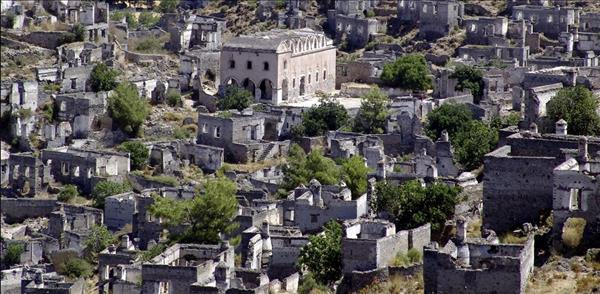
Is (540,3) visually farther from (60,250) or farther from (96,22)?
(60,250)

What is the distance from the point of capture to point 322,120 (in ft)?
206

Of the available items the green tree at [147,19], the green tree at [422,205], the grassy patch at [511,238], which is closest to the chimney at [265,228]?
the green tree at [422,205]

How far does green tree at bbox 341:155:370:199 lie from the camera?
173 ft

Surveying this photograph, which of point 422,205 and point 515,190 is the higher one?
point 515,190

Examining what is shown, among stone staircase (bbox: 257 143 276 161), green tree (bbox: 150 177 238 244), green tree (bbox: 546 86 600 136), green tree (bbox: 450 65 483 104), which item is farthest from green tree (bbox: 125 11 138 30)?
green tree (bbox: 546 86 600 136)

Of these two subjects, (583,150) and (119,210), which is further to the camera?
(119,210)

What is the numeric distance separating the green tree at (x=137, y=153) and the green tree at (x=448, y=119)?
8.99m

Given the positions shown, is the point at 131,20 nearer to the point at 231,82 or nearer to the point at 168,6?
the point at 168,6

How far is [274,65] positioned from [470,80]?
7.42 meters

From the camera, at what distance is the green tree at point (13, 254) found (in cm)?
5547

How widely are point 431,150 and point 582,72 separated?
17.1 feet

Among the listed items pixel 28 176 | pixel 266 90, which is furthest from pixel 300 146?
pixel 28 176

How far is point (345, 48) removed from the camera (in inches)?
2990

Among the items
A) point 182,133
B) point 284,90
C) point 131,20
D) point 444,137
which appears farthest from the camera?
point 131,20
